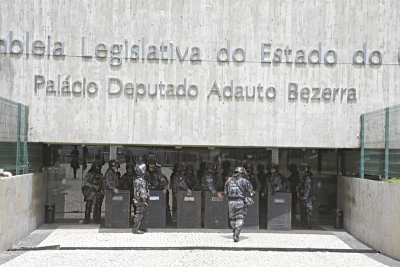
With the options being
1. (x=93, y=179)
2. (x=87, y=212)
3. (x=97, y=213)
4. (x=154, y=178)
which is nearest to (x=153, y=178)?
(x=154, y=178)

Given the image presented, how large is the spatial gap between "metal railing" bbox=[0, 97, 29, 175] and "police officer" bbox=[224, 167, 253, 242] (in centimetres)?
497

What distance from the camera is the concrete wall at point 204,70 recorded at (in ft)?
48.4

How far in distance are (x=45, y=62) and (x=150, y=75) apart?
2678 millimetres

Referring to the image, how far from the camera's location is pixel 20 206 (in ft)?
43.4

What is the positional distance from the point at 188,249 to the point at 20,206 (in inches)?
159

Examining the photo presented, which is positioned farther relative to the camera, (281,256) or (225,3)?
(225,3)

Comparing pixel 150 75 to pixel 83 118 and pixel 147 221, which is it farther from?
pixel 147 221

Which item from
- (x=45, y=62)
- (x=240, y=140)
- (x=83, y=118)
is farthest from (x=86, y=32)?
(x=240, y=140)

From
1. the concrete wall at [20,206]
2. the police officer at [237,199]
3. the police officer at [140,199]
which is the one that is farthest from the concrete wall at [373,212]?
the concrete wall at [20,206]

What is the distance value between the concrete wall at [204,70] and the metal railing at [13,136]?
444mm

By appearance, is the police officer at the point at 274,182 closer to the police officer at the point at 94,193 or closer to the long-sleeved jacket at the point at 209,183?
the long-sleeved jacket at the point at 209,183

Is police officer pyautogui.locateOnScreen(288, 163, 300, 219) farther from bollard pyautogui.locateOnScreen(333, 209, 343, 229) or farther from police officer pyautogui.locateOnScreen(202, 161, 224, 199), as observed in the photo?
police officer pyautogui.locateOnScreen(202, 161, 224, 199)

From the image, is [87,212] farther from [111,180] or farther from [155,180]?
[155,180]

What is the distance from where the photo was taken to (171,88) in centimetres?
1495
